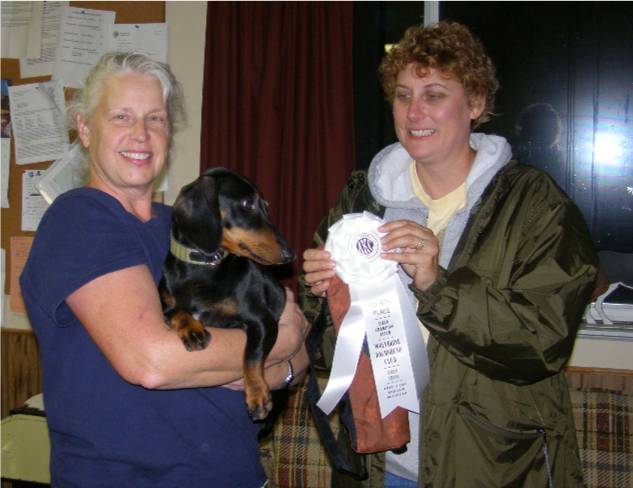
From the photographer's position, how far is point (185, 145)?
10.8 ft

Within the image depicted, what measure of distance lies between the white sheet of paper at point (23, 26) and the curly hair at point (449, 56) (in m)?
2.42

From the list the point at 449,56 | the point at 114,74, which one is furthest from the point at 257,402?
the point at 449,56

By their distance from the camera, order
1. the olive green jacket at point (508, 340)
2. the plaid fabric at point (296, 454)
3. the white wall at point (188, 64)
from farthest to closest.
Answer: the white wall at point (188, 64) → the plaid fabric at point (296, 454) → the olive green jacket at point (508, 340)

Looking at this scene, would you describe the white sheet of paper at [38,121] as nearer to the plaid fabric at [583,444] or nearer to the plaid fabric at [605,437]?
the plaid fabric at [583,444]

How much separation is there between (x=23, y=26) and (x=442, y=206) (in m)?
2.75

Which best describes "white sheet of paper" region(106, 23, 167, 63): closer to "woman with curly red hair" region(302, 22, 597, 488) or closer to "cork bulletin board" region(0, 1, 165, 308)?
"cork bulletin board" region(0, 1, 165, 308)

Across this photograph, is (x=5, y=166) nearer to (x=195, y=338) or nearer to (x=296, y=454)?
(x=296, y=454)

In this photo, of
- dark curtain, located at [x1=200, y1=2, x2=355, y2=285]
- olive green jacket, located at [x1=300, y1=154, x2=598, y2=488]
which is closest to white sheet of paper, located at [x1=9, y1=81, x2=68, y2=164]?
dark curtain, located at [x1=200, y1=2, x2=355, y2=285]

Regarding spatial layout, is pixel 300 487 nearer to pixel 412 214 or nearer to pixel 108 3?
pixel 412 214

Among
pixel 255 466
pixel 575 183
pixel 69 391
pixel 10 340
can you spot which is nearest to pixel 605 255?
pixel 575 183

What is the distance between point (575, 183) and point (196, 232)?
224 centimetres

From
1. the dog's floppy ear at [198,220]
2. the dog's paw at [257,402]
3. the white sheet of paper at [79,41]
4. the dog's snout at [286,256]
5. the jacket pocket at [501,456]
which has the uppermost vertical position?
the white sheet of paper at [79,41]

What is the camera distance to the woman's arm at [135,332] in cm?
126

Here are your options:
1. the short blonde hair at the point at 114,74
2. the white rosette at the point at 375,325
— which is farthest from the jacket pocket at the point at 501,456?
the short blonde hair at the point at 114,74
